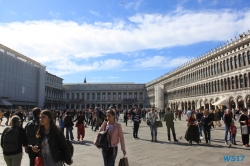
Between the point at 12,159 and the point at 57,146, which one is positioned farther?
the point at 12,159

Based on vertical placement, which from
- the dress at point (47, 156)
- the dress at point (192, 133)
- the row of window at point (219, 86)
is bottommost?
the dress at point (192, 133)

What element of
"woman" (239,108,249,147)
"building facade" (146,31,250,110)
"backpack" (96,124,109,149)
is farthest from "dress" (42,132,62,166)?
"building facade" (146,31,250,110)

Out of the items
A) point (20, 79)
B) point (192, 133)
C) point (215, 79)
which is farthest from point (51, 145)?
point (20, 79)

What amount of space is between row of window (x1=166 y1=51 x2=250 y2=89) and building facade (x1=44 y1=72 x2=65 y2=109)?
47754mm

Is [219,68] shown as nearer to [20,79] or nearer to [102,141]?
[102,141]

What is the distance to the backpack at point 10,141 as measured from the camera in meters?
4.15

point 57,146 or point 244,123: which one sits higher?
point 57,146

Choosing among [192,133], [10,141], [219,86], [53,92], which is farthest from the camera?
[53,92]

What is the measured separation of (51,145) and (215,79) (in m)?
46.4

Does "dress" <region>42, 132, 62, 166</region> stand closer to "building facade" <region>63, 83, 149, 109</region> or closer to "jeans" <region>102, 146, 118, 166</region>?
"jeans" <region>102, 146, 118, 166</region>

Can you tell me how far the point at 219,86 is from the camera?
43.5 m

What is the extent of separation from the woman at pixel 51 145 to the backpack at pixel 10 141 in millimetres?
974

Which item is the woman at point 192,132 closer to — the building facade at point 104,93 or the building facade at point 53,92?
the building facade at point 53,92

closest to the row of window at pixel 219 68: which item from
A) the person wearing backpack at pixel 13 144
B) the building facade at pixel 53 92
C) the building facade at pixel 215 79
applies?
the building facade at pixel 215 79
